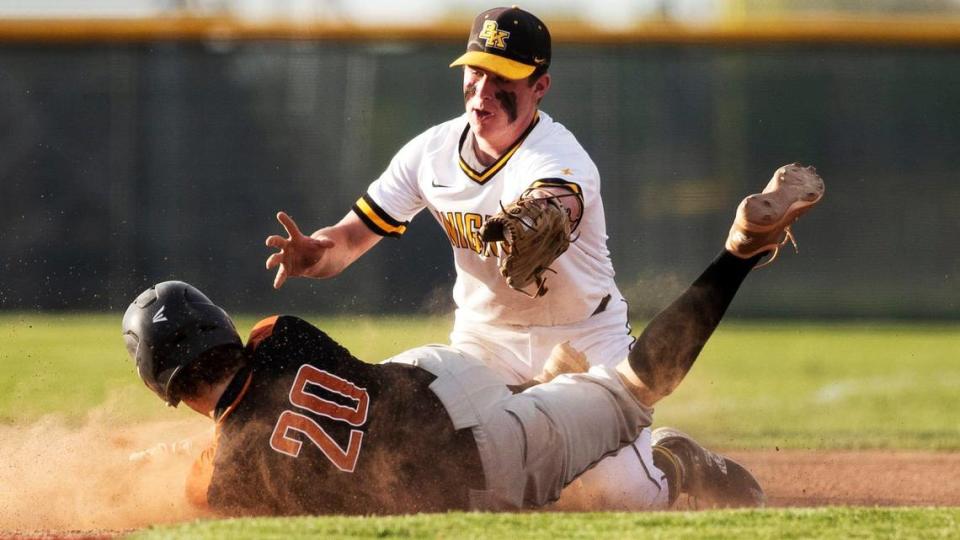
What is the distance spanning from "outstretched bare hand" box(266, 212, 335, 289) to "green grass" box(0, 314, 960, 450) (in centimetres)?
121

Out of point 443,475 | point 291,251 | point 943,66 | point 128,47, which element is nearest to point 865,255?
point 943,66

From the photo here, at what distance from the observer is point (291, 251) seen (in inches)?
158

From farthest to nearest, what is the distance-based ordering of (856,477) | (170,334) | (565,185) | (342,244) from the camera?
(856,477)
(342,244)
(565,185)
(170,334)

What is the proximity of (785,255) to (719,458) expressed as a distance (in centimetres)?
541

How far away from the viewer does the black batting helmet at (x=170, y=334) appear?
3025 millimetres

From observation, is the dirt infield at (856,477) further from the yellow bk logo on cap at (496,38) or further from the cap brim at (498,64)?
the yellow bk logo on cap at (496,38)

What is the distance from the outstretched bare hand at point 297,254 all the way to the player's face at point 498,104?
612 mm

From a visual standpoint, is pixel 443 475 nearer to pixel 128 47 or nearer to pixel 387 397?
pixel 387 397

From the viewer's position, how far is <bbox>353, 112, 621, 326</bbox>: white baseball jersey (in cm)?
393

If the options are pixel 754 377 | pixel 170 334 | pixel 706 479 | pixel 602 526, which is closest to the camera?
pixel 602 526

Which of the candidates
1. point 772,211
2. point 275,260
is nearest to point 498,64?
point 275,260

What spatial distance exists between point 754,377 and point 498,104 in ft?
12.7

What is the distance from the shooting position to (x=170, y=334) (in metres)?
3.05

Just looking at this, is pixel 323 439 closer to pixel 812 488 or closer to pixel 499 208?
pixel 499 208
